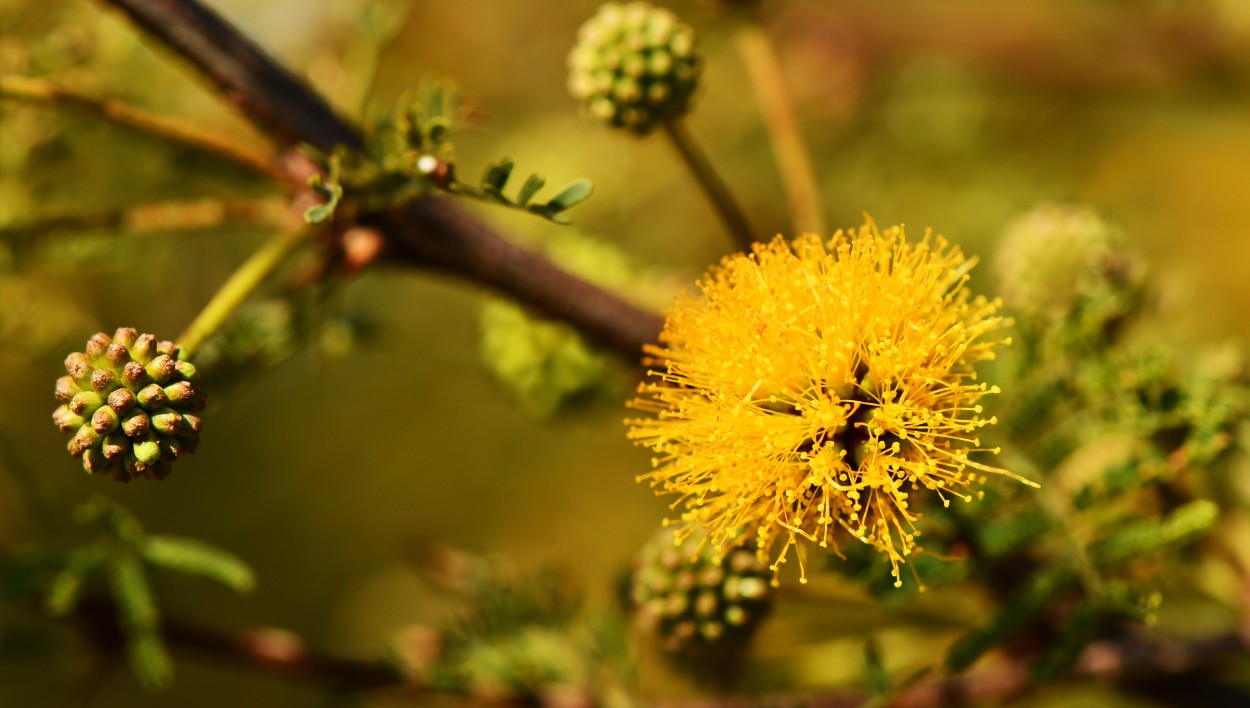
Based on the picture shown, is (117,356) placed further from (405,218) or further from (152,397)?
(405,218)

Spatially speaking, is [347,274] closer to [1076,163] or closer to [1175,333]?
[1175,333]

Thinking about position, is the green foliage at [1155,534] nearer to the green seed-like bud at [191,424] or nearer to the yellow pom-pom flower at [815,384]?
the yellow pom-pom flower at [815,384]

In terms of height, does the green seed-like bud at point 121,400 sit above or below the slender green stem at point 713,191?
below

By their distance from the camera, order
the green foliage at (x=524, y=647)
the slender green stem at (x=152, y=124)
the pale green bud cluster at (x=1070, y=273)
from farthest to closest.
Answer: the green foliage at (x=524, y=647) < the pale green bud cluster at (x=1070, y=273) < the slender green stem at (x=152, y=124)

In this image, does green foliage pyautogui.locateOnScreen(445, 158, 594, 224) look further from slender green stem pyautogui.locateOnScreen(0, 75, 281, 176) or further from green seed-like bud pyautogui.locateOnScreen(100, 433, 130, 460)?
green seed-like bud pyautogui.locateOnScreen(100, 433, 130, 460)

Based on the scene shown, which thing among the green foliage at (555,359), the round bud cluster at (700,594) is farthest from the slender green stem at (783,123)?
the round bud cluster at (700,594)

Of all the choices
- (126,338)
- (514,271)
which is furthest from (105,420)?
(514,271)

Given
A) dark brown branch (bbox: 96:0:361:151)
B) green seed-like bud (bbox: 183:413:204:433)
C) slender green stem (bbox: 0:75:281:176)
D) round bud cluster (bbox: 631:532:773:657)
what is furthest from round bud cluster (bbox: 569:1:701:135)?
green seed-like bud (bbox: 183:413:204:433)
